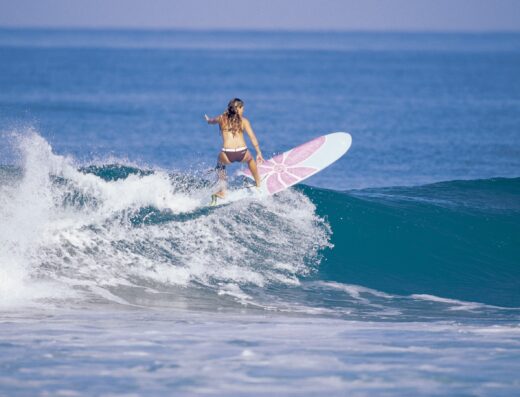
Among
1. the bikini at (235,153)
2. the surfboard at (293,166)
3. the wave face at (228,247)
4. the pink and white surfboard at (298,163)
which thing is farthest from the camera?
the pink and white surfboard at (298,163)

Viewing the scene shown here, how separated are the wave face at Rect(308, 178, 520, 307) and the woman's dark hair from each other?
2.22 m

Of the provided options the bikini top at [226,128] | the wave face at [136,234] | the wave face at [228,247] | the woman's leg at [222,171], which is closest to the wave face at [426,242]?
the wave face at [228,247]

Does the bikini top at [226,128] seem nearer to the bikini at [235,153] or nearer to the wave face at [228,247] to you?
the bikini at [235,153]

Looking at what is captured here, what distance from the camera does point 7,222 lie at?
38.1ft

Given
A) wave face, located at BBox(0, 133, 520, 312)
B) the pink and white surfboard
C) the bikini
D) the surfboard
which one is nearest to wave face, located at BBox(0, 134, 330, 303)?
wave face, located at BBox(0, 133, 520, 312)

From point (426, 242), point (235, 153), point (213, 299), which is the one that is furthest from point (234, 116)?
point (426, 242)

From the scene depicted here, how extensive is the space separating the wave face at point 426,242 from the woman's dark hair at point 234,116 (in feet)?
7.29

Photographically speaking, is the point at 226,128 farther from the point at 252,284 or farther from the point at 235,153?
the point at 252,284

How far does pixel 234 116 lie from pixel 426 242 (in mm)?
3782

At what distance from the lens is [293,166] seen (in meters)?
12.6

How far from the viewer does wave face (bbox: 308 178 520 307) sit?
1177 cm

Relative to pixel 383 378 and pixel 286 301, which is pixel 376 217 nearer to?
pixel 286 301

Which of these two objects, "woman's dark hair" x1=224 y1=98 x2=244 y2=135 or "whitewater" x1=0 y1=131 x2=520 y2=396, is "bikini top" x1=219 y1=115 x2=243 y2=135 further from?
"whitewater" x1=0 y1=131 x2=520 y2=396

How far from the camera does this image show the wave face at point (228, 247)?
10.8 metres
